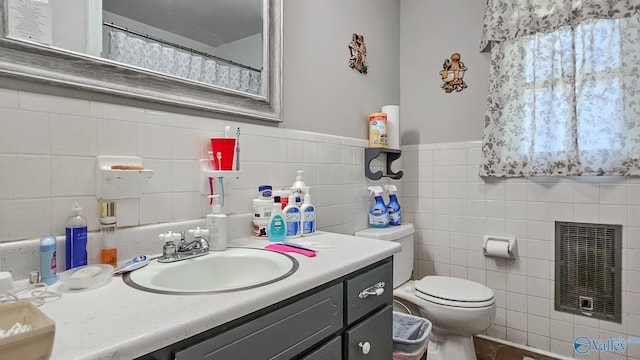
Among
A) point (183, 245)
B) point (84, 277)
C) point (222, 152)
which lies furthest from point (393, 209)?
point (84, 277)

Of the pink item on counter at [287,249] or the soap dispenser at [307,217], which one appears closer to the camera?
the pink item on counter at [287,249]

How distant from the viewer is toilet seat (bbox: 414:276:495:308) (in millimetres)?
1540

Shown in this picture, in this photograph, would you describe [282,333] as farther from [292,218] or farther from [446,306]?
[446,306]

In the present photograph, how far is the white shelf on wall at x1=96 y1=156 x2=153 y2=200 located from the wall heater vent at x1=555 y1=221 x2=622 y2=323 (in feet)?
6.74

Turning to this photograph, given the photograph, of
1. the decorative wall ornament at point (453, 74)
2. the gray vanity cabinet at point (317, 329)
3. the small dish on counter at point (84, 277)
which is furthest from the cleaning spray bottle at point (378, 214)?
the small dish on counter at point (84, 277)

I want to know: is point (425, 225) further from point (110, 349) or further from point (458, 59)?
point (110, 349)

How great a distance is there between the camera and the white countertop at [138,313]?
0.48 meters

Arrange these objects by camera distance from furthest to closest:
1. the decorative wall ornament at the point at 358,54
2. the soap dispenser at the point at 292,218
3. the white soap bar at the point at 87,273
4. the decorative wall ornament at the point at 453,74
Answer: the decorative wall ornament at the point at 453,74 < the decorative wall ornament at the point at 358,54 < the soap dispenser at the point at 292,218 < the white soap bar at the point at 87,273

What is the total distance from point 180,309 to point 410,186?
1.94 metres

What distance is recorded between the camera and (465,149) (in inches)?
82.0

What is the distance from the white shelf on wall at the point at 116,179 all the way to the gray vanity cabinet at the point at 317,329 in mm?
530

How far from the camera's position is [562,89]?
5.74ft

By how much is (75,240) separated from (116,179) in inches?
7.1

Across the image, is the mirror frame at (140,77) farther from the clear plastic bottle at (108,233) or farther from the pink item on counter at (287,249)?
the pink item on counter at (287,249)
